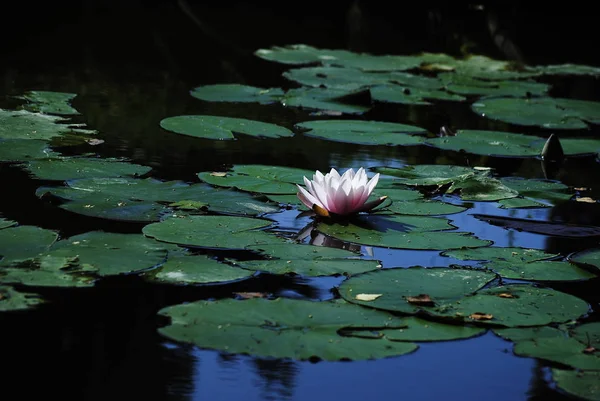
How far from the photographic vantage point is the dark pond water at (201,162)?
5.85ft

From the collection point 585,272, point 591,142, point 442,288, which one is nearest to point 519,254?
point 585,272

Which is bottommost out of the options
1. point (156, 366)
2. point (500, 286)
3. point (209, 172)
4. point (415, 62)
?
point (156, 366)

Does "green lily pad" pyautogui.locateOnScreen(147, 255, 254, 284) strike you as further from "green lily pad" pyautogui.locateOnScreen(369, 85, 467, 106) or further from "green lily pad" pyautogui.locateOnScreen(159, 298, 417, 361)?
"green lily pad" pyautogui.locateOnScreen(369, 85, 467, 106)

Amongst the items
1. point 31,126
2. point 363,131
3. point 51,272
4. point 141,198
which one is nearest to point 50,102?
point 31,126

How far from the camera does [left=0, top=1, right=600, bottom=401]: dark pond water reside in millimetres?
1782

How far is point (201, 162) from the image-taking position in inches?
140

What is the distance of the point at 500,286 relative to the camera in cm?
231

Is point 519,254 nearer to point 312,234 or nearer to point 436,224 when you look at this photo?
point 436,224

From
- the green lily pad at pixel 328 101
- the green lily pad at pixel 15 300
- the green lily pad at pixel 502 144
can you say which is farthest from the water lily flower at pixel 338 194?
the green lily pad at pixel 328 101

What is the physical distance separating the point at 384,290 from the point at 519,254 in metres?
0.58

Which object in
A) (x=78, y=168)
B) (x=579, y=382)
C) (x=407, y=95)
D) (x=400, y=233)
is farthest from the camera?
(x=407, y=95)

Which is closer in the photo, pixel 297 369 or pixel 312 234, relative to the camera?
pixel 297 369

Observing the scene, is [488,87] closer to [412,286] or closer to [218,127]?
[218,127]

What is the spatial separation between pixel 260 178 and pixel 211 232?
687 mm
